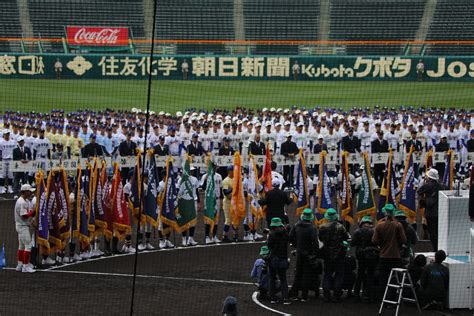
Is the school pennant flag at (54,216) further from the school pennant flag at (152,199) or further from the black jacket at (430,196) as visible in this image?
the black jacket at (430,196)

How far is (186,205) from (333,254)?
4.29 m

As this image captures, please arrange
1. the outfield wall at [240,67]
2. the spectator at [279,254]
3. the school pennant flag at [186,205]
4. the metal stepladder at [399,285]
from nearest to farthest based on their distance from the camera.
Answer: the metal stepladder at [399,285]
the spectator at [279,254]
the school pennant flag at [186,205]
the outfield wall at [240,67]

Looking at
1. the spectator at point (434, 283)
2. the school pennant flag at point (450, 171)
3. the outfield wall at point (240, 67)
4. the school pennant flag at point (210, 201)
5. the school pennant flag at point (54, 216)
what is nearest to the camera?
the spectator at point (434, 283)

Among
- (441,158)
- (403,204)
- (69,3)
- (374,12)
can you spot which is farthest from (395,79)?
(403,204)

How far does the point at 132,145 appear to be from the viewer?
22250mm

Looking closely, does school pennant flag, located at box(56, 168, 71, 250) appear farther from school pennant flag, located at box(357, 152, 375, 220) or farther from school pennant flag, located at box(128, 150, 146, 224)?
school pennant flag, located at box(357, 152, 375, 220)

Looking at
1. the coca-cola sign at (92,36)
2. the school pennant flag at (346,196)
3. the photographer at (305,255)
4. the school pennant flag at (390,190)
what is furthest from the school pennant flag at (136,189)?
the coca-cola sign at (92,36)

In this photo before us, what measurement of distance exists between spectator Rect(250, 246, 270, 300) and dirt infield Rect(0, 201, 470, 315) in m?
0.20

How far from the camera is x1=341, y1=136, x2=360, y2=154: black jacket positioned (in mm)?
22625

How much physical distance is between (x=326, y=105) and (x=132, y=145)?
1587 centimetres

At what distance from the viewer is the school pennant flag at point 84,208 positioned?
616 inches

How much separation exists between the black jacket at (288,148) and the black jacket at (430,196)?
6427 mm

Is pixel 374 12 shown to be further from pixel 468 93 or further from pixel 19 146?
pixel 19 146

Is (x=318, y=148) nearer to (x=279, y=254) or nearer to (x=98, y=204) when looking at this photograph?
(x=98, y=204)
